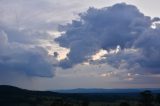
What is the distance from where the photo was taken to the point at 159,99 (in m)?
181

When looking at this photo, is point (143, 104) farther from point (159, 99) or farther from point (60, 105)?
point (60, 105)

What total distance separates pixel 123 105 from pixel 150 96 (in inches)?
538

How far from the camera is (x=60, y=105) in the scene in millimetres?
Result: 159125

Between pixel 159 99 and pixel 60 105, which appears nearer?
pixel 60 105

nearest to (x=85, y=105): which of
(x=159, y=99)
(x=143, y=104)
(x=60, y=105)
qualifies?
(x=60, y=105)

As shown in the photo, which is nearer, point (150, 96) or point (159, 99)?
point (150, 96)

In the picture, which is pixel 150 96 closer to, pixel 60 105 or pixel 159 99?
pixel 159 99

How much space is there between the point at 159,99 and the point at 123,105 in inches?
1203

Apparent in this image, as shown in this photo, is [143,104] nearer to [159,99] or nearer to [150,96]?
[150,96]

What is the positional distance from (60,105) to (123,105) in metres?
29.9

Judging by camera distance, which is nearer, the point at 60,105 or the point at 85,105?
the point at 60,105

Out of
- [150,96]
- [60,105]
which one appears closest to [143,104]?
[150,96]

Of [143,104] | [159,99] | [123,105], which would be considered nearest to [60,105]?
[123,105]

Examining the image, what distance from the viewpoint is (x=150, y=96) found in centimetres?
16062
